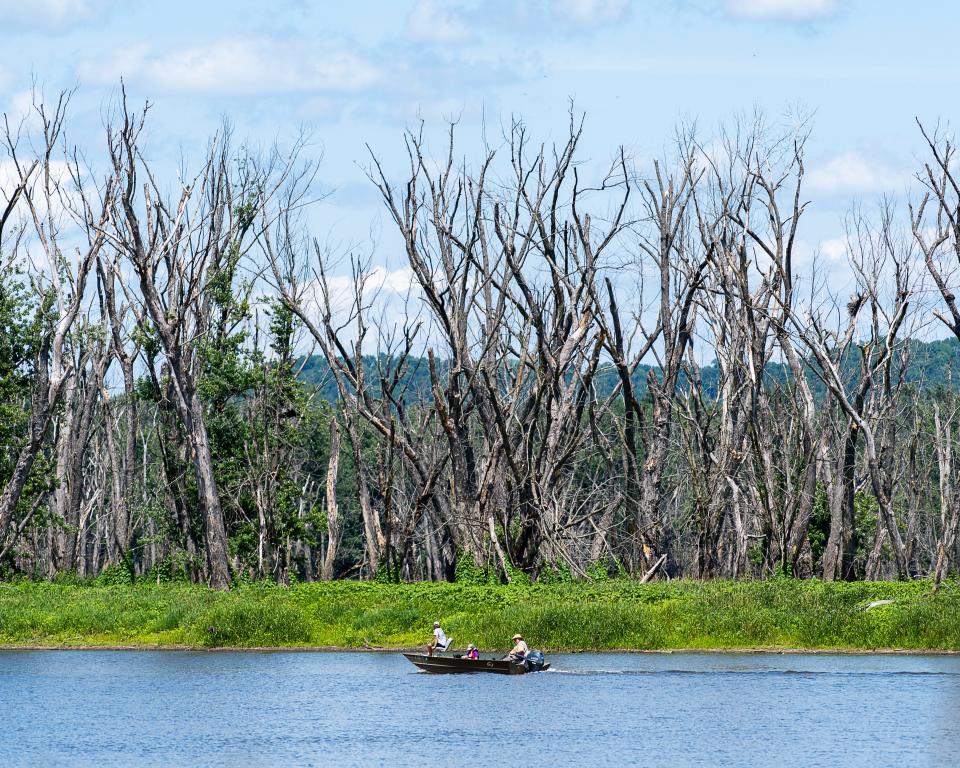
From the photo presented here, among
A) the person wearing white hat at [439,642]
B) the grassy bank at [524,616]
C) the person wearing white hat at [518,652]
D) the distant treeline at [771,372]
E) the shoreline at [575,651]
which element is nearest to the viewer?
the person wearing white hat at [518,652]

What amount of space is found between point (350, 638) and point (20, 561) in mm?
30746

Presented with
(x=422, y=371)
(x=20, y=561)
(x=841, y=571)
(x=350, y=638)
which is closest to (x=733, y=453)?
(x=841, y=571)

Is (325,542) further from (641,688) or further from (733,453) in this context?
(641,688)

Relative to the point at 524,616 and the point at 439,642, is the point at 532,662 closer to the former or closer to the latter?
the point at 439,642

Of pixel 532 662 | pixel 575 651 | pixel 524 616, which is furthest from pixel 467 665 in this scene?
pixel 575 651

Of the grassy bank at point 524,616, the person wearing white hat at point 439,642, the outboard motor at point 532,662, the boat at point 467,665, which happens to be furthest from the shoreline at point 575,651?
the outboard motor at point 532,662

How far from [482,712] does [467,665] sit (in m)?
4.60

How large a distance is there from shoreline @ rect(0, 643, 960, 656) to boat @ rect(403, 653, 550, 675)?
4.48 meters

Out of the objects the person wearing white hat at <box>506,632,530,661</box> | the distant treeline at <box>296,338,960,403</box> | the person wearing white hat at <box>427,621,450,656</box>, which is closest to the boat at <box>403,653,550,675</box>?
the person wearing white hat at <box>506,632,530,661</box>

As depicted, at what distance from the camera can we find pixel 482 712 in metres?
26.3

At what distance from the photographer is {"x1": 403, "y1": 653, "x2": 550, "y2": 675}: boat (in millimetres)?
30594

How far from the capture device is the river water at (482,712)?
21766 millimetres

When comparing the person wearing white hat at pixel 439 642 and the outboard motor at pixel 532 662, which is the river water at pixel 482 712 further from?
the person wearing white hat at pixel 439 642

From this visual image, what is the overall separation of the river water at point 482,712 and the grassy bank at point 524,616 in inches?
35.5
